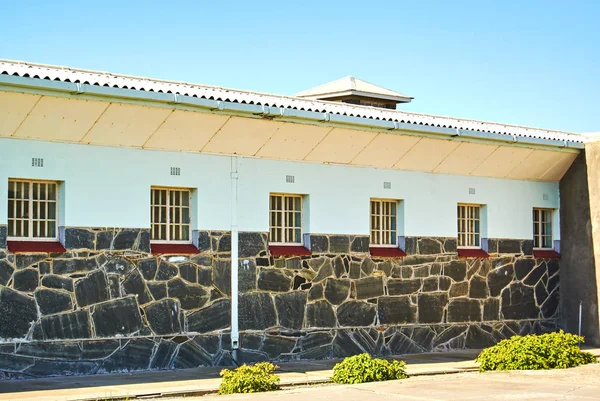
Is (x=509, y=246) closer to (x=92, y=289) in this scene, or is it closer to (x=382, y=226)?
(x=382, y=226)

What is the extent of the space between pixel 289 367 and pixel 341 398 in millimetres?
5302

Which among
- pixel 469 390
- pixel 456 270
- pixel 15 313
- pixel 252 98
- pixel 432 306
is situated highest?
pixel 252 98

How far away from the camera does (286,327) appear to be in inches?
765

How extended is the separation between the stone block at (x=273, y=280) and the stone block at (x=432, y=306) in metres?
3.60

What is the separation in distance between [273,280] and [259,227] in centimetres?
107

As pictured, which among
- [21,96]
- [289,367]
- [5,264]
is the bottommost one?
[289,367]

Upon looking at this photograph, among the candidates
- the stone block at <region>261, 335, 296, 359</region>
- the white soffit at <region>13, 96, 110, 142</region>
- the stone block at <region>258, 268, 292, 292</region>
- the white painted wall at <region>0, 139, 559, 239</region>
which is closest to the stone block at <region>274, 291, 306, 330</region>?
the stone block at <region>258, 268, 292, 292</region>

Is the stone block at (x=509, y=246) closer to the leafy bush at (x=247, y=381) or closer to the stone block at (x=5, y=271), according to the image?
the leafy bush at (x=247, y=381)

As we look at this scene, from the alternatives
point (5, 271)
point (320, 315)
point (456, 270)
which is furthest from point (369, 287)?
point (5, 271)

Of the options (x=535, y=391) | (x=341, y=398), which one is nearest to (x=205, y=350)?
(x=341, y=398)

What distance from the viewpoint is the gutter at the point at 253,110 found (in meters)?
15.2

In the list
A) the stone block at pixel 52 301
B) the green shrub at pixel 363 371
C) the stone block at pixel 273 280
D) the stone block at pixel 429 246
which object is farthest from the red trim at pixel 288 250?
the stone block at pixel 52 301

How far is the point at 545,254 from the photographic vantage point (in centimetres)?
2398

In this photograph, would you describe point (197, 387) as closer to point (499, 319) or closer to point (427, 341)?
point (427, 341)
